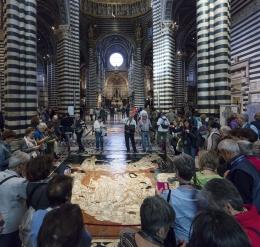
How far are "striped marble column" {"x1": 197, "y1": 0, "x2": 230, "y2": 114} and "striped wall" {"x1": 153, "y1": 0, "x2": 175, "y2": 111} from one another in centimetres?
862

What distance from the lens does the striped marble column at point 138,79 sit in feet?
128

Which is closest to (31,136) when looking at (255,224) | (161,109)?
(255,224)

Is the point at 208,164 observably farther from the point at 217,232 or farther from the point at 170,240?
the point at 217,232

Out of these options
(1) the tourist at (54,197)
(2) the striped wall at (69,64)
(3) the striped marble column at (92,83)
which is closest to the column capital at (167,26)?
(2) the striped wall at (69,64)

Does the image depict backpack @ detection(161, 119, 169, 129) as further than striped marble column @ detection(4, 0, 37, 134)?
Yes

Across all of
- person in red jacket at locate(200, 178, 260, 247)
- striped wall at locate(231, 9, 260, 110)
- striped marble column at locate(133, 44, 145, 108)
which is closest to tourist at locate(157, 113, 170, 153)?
striped wall at locate(231, 9, 260, 110)

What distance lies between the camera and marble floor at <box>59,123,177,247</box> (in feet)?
18.3

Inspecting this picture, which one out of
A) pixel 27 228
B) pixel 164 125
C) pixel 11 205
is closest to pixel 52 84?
pixel 164 125

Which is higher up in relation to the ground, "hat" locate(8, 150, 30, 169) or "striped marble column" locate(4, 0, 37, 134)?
"striped marble column" locate(4, 0, 37, 134)

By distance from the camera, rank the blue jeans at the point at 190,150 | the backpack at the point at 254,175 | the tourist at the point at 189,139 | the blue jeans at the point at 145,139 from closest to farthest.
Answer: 1. the backpack at the point at 254,175
2. the tourist at the point at 189,139
3. the blue jeans at the point at 190,150
4. the blue jeans at the point at 145,139

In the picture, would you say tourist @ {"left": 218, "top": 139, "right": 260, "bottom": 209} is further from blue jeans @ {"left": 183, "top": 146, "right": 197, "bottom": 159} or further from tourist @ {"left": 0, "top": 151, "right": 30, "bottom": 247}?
blue jeans @ {"left": 183, "top": 146, "right": 197, "bottom": 159}

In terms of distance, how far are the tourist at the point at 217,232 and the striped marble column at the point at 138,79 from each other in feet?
120

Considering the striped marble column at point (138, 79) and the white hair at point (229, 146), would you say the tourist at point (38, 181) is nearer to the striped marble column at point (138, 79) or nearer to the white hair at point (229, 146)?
the white hair at point (229, 146)

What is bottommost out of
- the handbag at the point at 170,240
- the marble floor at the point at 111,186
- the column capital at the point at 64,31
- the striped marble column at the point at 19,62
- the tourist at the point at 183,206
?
the marble floor at the point at 111,186
